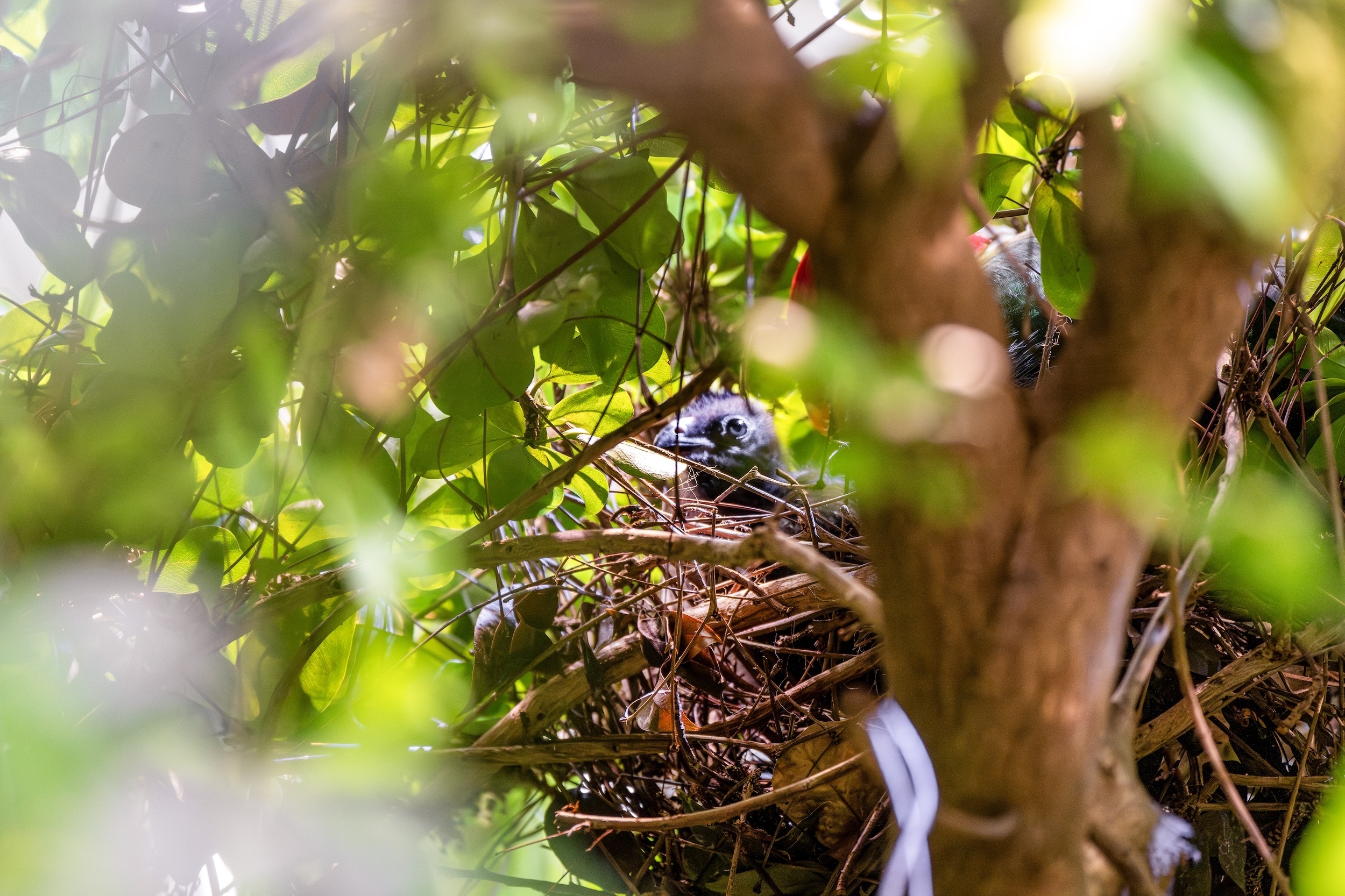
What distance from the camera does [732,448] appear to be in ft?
2.13

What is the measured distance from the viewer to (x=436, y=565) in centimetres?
33

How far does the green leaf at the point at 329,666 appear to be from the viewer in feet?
1.64

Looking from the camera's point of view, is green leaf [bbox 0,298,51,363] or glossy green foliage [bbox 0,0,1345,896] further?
green leaf [bbox 0,298,51,363]

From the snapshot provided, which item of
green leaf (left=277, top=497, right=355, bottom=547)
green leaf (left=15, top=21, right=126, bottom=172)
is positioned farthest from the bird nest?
green leaf (left=15, top=21, right=126, bottom=172)

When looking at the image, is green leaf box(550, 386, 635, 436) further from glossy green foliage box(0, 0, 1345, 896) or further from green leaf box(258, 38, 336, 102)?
green leaf box(258, 38, 336, 102)

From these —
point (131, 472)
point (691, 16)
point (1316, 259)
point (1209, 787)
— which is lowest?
point (1209, 787)

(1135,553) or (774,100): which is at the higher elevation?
(774,100)

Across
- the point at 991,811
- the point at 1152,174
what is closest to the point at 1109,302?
the point at 1152,174

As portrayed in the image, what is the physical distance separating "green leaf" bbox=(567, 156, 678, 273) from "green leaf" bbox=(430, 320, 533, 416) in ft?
0.23

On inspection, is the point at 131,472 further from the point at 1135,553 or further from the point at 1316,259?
the point at 1316,259

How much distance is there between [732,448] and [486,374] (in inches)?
11.6

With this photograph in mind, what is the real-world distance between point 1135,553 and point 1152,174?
3.6 inches

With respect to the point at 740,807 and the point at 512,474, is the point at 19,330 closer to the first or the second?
the point at 512,474

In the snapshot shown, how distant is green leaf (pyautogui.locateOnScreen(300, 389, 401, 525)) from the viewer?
0.37m
